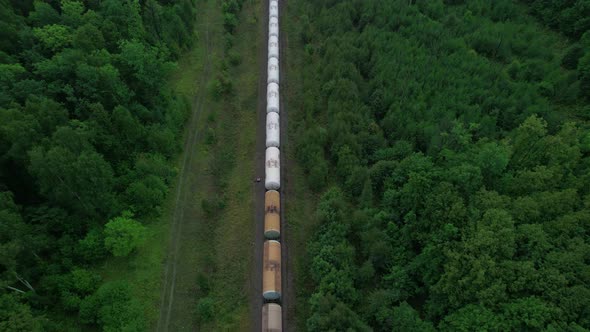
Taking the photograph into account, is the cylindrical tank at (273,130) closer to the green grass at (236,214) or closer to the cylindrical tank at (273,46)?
the green grass at (236,214)

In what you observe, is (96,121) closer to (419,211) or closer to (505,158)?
(419,211)

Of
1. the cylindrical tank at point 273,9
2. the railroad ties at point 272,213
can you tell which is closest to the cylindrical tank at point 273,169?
the railroad ties at point 272,213

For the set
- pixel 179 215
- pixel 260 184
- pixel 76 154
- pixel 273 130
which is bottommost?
pixel 179 215

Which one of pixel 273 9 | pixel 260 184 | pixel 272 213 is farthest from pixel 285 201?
pixel 273 9

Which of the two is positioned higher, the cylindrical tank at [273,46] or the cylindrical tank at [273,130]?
the cylindrical tank at [273,46]

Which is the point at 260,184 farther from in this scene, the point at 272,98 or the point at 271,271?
the point at 272,98

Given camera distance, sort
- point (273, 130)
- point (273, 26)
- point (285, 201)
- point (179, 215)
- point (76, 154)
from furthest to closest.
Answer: point (273, 26), point (273, 130), point (285, 201), point (179, 215), point (76, 154)
